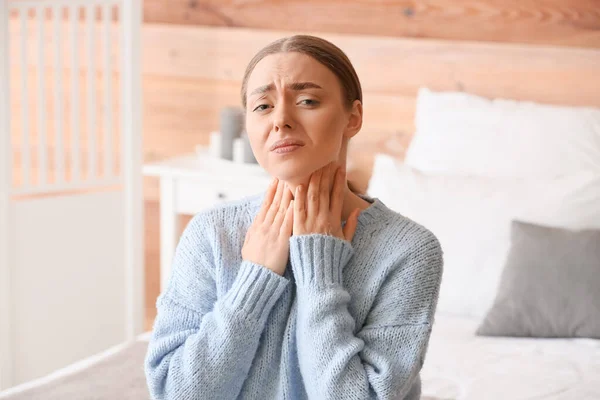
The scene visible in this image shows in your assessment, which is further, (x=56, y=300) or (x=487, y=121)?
(x=56, y=300)

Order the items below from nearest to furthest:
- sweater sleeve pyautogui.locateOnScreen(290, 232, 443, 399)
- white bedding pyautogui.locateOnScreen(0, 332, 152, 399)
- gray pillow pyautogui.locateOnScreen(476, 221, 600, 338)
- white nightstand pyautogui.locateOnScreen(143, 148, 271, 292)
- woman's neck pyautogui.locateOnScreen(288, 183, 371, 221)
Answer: sweater sleeve pyautogui.locateOnScreen(290, 232, 443, 399), woman's neck pyautogui.locateOnScreen(288, 183, 371, 221), white bedding pyautogui.locateOnScreen(0, 332, 152, 399), gray pillow pyautogui.locateOnScreen(476, 221, 600, 338), white nightstand pyautogui.locateOnScreen(143, 148, 271, 292)

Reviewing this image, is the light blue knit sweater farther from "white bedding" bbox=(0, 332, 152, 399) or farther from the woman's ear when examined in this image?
"white bedding" bbox=(0, 332, 152, 399)

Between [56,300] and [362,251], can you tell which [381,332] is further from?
[56,300]

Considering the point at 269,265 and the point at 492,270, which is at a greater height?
the point at 269,265

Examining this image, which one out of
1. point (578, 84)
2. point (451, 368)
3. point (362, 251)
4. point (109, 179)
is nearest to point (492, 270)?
point (451, 368)

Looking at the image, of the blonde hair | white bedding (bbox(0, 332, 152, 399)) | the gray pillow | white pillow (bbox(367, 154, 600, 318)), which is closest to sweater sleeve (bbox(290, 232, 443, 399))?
the blonde hair

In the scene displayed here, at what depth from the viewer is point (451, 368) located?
189cm

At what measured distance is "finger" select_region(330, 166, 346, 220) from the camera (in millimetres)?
1201

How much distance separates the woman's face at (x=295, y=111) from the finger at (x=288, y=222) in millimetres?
48

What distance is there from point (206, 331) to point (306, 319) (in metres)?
0.14

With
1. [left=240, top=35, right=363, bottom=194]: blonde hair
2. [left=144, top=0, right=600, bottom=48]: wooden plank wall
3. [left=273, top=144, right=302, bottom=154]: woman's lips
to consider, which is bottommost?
[left=273, top=144, right=302, bottom=154]: woman's lips

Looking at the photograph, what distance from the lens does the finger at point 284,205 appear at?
120 centimetres

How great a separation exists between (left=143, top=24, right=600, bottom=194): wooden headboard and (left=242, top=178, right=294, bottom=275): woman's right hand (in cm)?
158

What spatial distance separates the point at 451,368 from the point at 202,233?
2.83 feet
